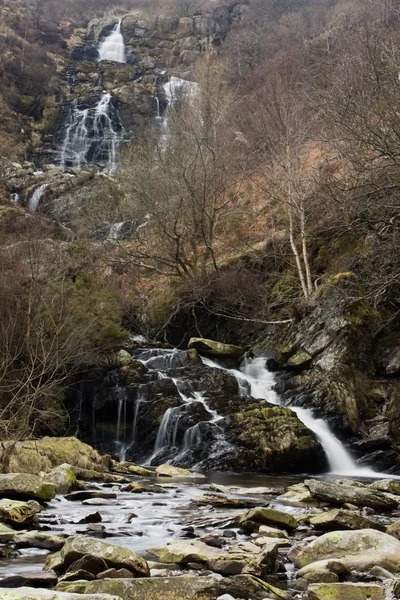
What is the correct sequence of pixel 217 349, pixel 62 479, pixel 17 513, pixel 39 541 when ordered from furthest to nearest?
pixel 217 349 → pixel 62 479 → pixel 17 513 → pixel 39 541

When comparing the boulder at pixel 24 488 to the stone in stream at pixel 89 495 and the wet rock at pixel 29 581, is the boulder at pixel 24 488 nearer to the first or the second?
the stone in stream at pixel 89 495

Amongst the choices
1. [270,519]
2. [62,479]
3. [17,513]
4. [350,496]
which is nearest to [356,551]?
[270,519]

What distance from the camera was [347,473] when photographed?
12336mm

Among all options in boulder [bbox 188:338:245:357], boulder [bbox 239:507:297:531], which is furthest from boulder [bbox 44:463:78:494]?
boulder [bbox 188:338:245:357]

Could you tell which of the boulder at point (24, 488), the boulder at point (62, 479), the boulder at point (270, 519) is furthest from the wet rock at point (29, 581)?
the boulder at point (62, 479)

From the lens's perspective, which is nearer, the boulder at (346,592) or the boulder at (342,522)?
the boulder at (346,592)

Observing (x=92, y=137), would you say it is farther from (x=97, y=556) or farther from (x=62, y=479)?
(x=97, y=556)

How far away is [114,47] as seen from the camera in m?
61.6

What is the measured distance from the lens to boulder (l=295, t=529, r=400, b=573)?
462 centimetres

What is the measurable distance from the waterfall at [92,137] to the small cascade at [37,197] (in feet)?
20.9

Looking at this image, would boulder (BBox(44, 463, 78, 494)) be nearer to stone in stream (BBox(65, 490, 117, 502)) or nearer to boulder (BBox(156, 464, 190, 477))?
stone in stream (BBox(65, 490, 117, 502))

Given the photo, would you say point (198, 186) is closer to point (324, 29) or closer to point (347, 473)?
point (347, 473)

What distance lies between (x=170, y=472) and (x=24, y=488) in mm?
4601

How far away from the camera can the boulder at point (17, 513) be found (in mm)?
5875
